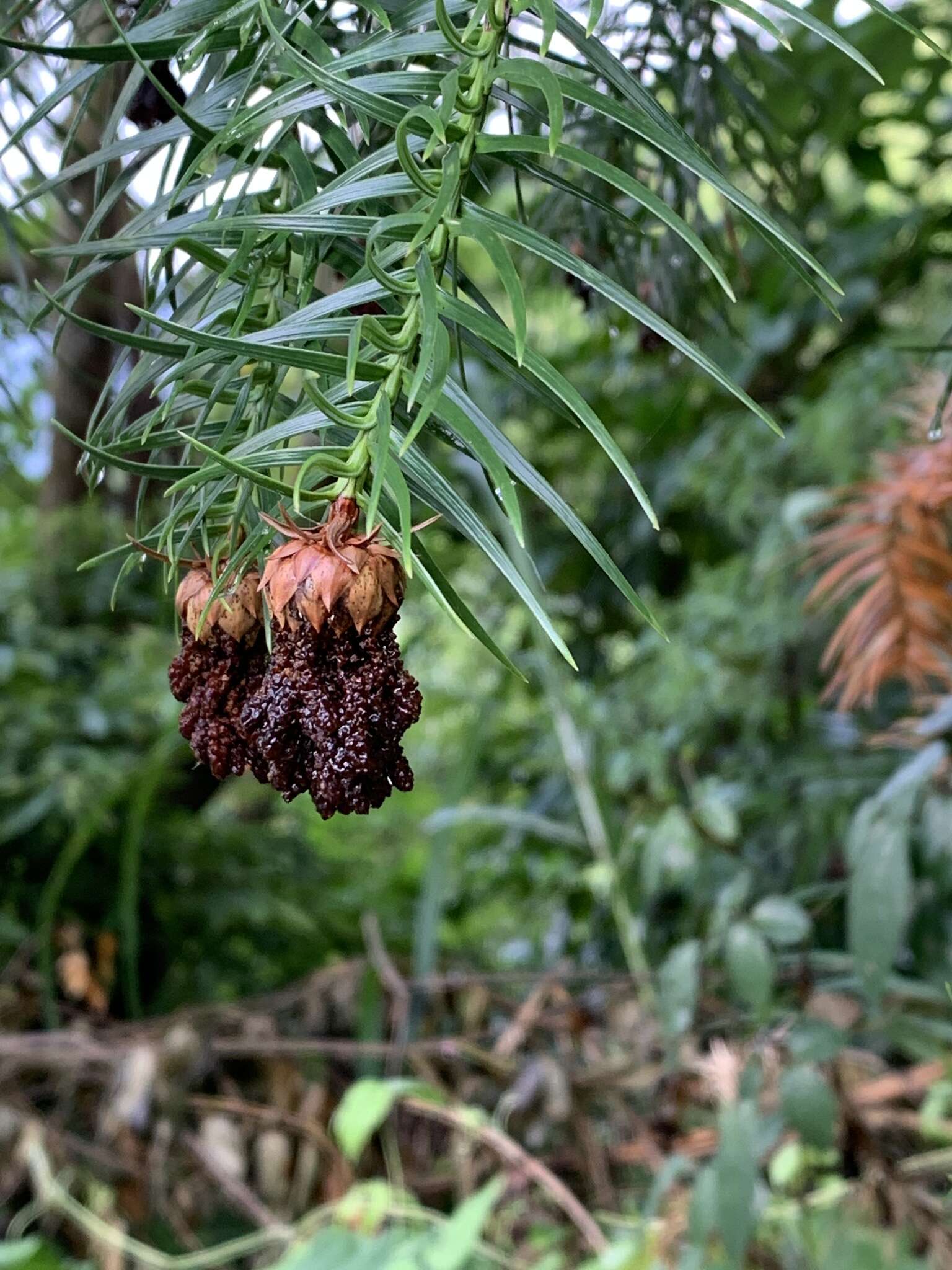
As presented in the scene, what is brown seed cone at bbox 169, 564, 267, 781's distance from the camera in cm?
25

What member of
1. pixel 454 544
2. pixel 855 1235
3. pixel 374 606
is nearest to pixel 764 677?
pixel 454 544

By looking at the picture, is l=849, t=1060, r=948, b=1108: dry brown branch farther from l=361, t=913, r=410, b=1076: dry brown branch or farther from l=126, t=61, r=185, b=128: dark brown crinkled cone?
l=126, t=61, r=185, b=128: dark brown crinkled cone

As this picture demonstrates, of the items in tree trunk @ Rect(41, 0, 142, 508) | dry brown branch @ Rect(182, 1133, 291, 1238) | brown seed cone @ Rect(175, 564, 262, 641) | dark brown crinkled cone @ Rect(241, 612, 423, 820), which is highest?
tree trunk @ Rect(41, 0, 142, 508)

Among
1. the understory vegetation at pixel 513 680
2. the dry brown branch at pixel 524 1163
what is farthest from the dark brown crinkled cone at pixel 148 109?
the dry brown branch at pixel 524 1163

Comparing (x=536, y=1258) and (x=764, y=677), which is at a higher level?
(x=764, y=677)

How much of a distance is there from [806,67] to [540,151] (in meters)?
1.07

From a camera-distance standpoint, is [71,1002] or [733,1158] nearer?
[733,1158]

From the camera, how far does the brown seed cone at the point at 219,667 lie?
254 mm

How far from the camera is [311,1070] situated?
1.08 meters

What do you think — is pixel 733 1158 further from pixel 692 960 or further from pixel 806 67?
pixel 806 67

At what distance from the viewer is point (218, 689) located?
0.86ft

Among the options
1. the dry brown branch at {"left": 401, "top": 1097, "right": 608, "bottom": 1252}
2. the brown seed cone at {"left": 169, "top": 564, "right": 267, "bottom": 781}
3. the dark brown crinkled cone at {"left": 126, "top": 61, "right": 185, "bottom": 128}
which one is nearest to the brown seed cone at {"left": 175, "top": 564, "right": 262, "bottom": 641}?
the brown seed cone at {"left": 169, "top": 564, "right": 267, "bottom": 781}

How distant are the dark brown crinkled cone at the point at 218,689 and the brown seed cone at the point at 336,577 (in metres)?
0.04

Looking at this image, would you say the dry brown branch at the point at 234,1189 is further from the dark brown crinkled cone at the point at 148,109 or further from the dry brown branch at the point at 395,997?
the dark brown crinkled cone at the point at 148,109
